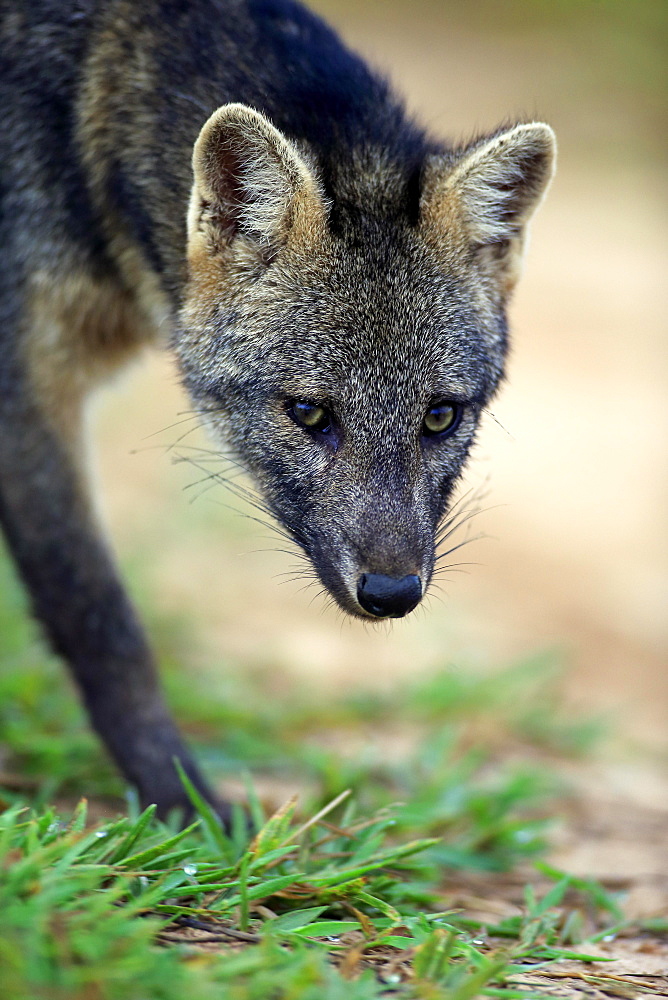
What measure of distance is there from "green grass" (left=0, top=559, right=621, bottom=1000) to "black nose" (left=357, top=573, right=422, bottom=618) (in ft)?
2.18

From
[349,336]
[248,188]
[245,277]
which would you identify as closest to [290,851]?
Result: [349,336]

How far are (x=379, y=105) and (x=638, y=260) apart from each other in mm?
13718

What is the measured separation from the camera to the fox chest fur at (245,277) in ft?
11.6

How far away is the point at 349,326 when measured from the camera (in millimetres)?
3559

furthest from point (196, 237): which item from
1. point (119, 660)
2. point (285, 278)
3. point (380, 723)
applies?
point (380, 723)

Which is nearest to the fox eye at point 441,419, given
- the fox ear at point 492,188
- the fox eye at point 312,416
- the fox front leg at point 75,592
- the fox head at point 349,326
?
the fox head at point 349,326

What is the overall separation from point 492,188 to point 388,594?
160 centimetres

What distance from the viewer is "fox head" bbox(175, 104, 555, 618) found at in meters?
3.47

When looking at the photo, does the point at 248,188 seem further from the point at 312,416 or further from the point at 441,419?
the point at 441,419

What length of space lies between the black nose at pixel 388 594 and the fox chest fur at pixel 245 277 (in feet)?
0.04

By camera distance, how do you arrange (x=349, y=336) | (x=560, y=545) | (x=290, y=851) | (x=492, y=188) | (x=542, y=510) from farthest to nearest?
(x=542, y=510) < (x=560, y=545) < (x=492, y=188) < (x=349, y=336) < (x=290, y=851)

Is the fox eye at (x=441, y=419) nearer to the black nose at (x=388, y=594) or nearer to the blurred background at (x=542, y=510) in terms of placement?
the blurred background at (x=542, y=510)

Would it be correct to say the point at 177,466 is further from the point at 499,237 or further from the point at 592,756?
the point at 499,237

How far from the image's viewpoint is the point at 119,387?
469 centimetres
